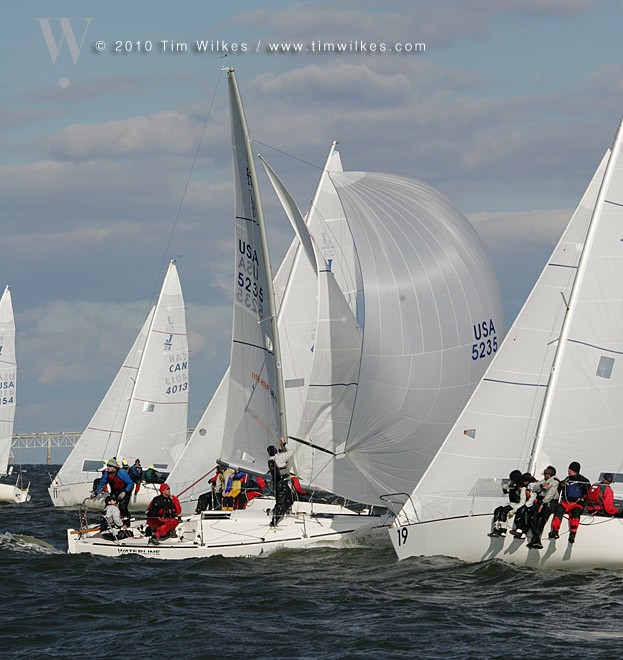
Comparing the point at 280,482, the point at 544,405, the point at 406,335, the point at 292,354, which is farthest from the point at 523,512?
the point at 292,354

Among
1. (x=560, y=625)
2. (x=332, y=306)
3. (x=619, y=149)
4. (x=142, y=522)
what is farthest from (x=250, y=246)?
(x=560, y=625)

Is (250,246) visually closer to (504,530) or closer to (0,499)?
(504,530)

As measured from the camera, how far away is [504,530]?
18.8m

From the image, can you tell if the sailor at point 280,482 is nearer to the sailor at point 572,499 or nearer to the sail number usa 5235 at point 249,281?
the sail number usa 5235 at point 249,281

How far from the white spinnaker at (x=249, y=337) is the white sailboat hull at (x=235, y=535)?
68.1 inches

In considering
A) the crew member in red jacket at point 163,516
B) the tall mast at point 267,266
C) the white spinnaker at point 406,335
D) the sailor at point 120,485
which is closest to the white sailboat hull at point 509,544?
the white spinnaker at point 406,335

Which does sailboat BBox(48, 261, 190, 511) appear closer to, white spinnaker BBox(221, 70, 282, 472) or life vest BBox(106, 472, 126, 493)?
white spinnaker BBox(221, 70, 282, 472)

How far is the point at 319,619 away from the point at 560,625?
9.85ft

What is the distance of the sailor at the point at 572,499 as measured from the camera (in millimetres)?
18125

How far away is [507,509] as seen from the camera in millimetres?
18812

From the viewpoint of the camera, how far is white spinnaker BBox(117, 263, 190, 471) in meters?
41.0

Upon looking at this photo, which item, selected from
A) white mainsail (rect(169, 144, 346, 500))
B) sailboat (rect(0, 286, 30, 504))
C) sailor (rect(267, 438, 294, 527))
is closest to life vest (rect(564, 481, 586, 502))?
sailor (rect(267, 438, 294, 527))

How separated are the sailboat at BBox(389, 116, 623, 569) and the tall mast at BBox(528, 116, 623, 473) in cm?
2

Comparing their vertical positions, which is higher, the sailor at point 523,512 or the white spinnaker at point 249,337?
the white spinnaker at point 249,337
